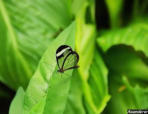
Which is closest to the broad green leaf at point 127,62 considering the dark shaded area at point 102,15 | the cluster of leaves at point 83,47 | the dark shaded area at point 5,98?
the cluster of leaves at point 83,47

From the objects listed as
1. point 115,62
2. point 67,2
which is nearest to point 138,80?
point 115,62

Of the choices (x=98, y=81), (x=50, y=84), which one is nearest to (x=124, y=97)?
(x=98, y=81)

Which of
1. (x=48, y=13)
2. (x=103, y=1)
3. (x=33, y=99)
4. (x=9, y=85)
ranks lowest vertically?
(x=33, y=99)

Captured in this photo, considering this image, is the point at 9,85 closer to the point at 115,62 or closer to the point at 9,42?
the point at 9,42

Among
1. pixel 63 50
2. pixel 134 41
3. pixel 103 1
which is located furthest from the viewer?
pixel 103 1

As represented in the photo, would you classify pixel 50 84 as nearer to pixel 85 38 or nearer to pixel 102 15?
pixel 85 38
